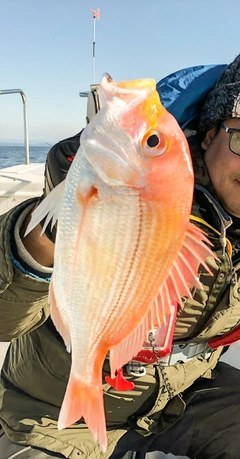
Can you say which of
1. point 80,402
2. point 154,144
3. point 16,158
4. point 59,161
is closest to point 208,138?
point 59,161

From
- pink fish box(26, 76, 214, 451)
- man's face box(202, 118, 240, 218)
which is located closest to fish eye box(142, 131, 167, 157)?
pink fish box(26, 76, 214, 451)

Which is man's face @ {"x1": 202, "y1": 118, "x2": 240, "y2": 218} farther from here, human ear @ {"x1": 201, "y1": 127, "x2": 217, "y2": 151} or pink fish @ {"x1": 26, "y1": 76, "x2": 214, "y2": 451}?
pink fish @ {"x1": 26, "y1": 76, "x2": 214, "y2": 451}

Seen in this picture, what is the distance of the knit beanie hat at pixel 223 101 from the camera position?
1953 mm

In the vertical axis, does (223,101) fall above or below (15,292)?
above

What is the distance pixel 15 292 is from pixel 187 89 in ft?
4.45

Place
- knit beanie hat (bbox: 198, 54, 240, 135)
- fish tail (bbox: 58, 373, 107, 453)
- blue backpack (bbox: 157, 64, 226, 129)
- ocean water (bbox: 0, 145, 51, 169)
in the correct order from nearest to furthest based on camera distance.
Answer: fish tail (bbox: 58, 373, 107, 453) < knit beanie hat (bbox: 198, 54, 240, 135) < blue backpack (bbox: 157, 64, 226, 129) < ocean water (bbox: 0, 145, 51, 169)

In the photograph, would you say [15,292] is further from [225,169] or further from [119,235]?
[225,169]

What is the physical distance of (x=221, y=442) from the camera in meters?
2.61

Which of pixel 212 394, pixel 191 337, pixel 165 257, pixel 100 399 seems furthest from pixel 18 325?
pixel 212 394

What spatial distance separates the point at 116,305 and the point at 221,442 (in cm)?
197

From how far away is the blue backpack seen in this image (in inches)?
83.0

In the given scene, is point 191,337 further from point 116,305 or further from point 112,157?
point 112,157

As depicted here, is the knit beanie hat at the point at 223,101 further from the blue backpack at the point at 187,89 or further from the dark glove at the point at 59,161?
the dark glove at the point at 59,161

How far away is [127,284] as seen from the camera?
1078 millimetres
